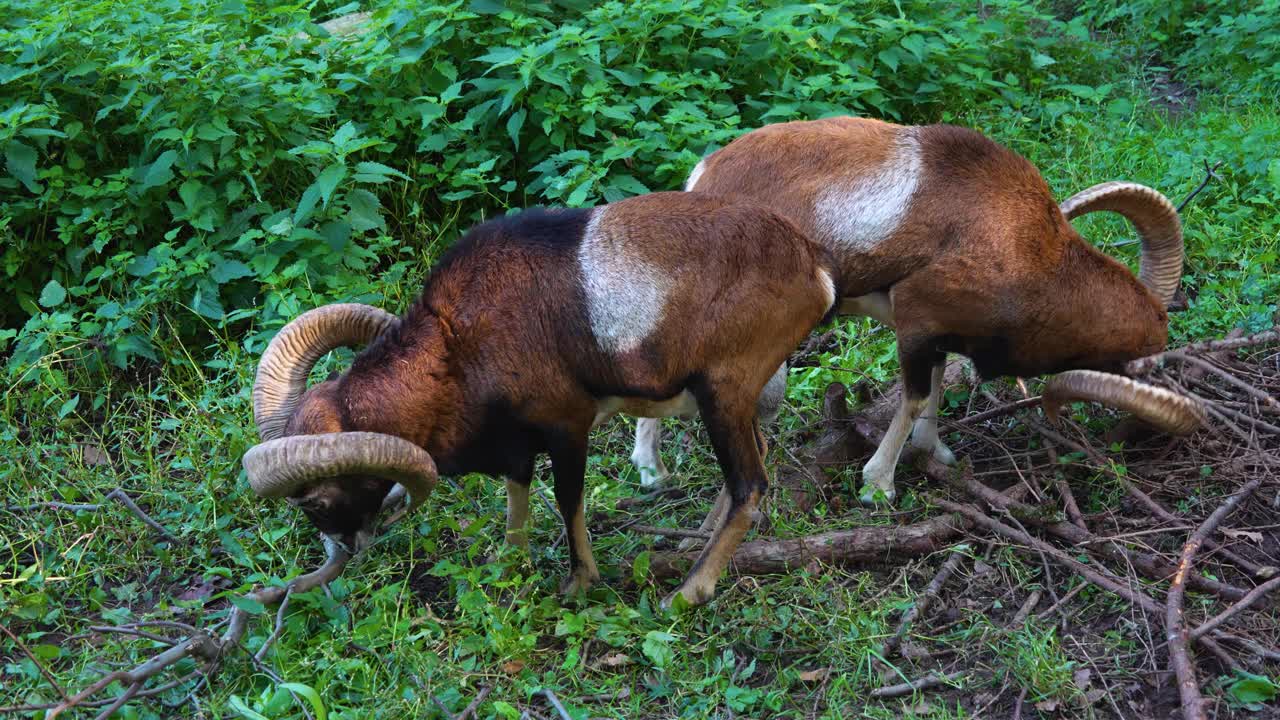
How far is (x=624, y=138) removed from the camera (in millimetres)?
7430

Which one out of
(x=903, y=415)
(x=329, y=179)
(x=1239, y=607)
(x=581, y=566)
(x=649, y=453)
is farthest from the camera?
(x=329, y=179)

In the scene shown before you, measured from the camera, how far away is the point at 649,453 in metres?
6.16

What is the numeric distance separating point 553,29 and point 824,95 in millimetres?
1823

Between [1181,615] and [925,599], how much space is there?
0.99 m

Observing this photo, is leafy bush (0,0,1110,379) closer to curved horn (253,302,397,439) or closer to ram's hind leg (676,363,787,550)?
curved horn (253,302,397,439)

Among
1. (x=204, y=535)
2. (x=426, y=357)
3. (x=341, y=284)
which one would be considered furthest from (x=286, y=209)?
(x=426, y=357)

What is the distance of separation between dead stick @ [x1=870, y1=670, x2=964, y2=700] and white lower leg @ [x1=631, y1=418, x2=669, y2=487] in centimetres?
188

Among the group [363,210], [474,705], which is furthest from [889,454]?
[363,210]

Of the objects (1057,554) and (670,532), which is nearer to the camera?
(1057,554)

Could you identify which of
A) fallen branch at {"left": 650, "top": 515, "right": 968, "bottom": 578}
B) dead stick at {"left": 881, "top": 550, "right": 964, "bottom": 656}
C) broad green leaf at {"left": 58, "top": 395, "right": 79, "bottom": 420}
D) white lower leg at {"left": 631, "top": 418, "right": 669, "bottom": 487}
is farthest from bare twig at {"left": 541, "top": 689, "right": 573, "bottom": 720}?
broad green leaf at {"left": 58, "top": 395, "right": 79, "bottom": 420}

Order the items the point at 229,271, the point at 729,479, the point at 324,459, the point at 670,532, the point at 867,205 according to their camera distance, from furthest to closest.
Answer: the point at 229,271 < the point at 670,532 < the point at 867,205 < the point at 729,479 < the point at 324,459

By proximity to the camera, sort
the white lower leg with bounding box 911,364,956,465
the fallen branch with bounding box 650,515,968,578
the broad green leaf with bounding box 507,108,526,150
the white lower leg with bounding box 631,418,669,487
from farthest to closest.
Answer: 1. the broad green leaf with bounding box 507,108,526,150
2. the white lower leg with bounding box 631,418,669,487
3. the white lower leg with bounding box 911,364,956,465
4. the fallen branch with bounding box 650,515,968,578

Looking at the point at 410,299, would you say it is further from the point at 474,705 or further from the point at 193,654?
the point at 474,705

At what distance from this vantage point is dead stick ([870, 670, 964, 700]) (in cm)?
458
